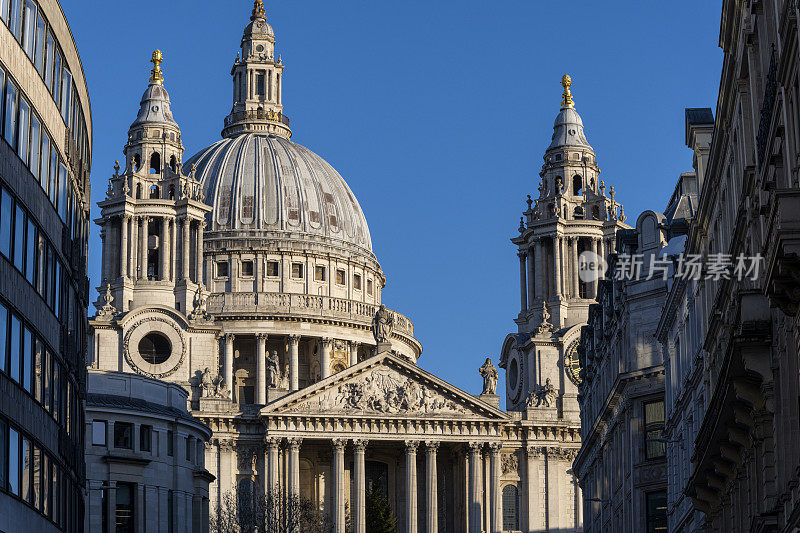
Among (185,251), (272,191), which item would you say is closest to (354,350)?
(272,191)

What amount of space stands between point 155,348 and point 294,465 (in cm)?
1590

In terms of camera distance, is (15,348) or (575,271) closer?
(15,348)

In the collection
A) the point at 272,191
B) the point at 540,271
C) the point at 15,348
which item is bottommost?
the point at 15,348

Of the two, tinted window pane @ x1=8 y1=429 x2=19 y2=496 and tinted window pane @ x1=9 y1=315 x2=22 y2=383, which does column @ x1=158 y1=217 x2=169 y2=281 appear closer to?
tinted window pane @ x1=9 y1=315 x2=22 y2=383

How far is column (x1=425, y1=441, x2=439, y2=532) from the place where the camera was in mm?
131000

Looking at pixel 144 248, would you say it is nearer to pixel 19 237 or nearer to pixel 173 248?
pixel 173 248

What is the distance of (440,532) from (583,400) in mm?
34010

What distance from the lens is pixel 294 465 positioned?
12850 cm

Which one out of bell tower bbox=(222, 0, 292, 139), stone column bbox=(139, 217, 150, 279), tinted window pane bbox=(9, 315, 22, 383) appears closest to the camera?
tinted window pane bbox=(9, 315, 22, 383)

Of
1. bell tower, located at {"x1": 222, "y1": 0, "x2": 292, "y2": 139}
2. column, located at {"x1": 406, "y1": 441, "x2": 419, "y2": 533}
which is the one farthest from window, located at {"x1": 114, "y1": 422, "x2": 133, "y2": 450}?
bell tower, located at {"x1": 222, "y1": 0, "x2": 292, "y2": 139}

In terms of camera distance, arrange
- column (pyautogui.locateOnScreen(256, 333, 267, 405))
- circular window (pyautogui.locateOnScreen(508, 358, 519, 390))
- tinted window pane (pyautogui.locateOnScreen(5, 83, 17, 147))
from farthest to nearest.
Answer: column (pyautogui.locateOnScreen(256, 333, 267, 405))
circular window (pyautogui.locateOnScreen(508, 358, 519, 390))
tinted window pane (pyautogui.locateOnScreen(5, 83, 17, 147))

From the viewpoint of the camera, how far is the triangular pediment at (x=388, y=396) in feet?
431

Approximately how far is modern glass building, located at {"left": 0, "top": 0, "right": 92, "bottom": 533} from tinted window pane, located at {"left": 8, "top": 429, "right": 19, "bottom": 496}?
0.09 feet

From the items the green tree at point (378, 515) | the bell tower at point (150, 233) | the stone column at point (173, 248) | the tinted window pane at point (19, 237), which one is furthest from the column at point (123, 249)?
the tinted window pane at point (19, 237)
